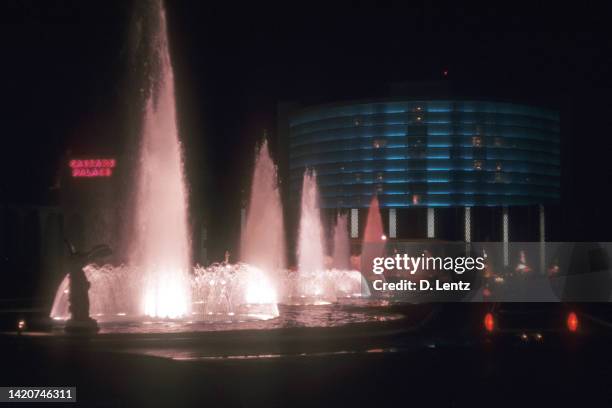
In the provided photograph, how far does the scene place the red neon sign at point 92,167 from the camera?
311ft

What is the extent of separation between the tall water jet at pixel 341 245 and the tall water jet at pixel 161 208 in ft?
179

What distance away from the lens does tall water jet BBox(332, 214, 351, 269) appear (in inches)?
3558

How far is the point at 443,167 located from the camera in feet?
454

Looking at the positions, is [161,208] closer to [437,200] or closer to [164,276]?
[164,276]

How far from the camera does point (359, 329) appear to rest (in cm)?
2102

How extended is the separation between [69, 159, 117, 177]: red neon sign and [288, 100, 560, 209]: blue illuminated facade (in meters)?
54.7

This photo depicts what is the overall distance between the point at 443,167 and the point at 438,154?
2.33m

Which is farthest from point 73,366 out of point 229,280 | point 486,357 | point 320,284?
point 320,284

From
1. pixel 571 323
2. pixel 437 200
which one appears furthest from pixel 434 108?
pixel 571 323

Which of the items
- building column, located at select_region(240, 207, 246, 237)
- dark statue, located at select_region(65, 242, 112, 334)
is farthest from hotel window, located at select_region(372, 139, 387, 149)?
dark statue, located at select_region(65, 242, 112, 334)

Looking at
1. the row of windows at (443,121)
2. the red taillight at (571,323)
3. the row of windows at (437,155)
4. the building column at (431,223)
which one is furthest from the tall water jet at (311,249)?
the row of windows at (443,121)

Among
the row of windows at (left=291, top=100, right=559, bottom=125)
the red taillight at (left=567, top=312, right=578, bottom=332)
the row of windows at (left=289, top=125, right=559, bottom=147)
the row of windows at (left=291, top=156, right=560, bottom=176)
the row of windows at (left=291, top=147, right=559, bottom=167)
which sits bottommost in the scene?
the red taillight at (left=567, top=312, right=578, bottom=332)

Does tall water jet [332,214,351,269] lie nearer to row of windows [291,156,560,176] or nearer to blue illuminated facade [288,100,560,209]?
blue illuminated facade [288,100,560,209]

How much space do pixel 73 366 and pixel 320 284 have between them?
27056 millimetres
